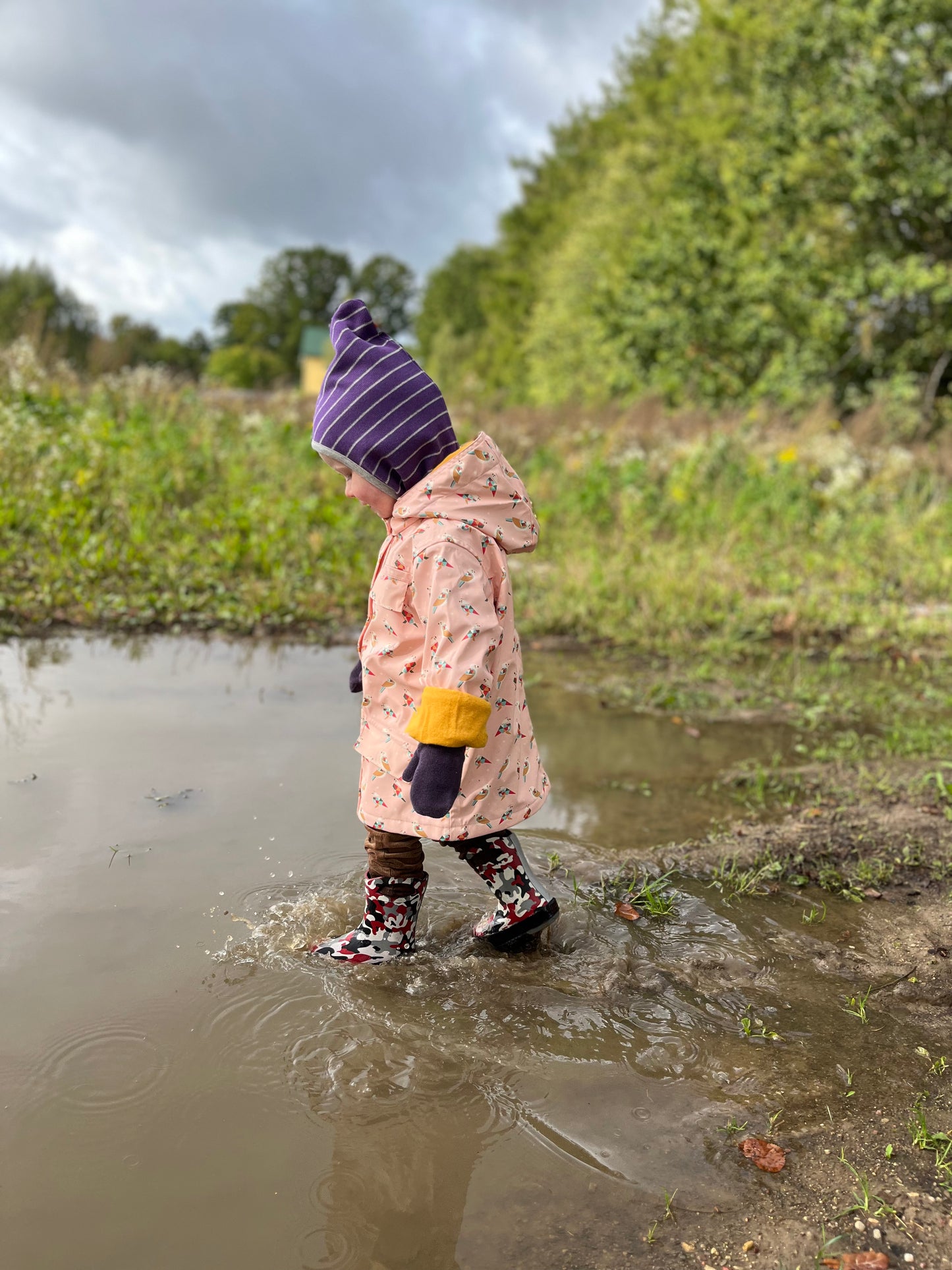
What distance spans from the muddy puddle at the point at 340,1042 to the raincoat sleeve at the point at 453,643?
0.77 metres

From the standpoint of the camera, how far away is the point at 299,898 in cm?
294

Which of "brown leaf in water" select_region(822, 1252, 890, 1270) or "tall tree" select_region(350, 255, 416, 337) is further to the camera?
"tall tree" select_region(350, 255, 416, 337)

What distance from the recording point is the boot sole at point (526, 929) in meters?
2.66

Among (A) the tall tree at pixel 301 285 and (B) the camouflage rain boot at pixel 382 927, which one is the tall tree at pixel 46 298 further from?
(B) the camouflage rain boot at pixel 382 927

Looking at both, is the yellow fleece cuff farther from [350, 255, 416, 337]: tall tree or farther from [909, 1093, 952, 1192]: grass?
[350, 255, 416, 337]: tall tree

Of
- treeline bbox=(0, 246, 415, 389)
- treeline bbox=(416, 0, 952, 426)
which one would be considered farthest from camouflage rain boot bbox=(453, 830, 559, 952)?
treeline bbox=(0, 246, 415, 389)

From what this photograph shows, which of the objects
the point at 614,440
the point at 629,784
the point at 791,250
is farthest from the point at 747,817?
the point at 791,250

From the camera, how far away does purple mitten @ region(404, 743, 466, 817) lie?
7.11ft

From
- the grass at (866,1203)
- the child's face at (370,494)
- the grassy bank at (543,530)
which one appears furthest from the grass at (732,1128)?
the grassy bank at (543,530)

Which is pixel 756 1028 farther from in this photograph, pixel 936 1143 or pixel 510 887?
pixel 510 887

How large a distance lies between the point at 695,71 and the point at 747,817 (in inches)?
1001

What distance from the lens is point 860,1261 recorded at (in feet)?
5.63

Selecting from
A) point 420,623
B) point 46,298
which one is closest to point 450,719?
point 420,623

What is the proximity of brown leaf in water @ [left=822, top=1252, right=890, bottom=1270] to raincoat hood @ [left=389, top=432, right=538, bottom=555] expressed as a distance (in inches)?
62.5
